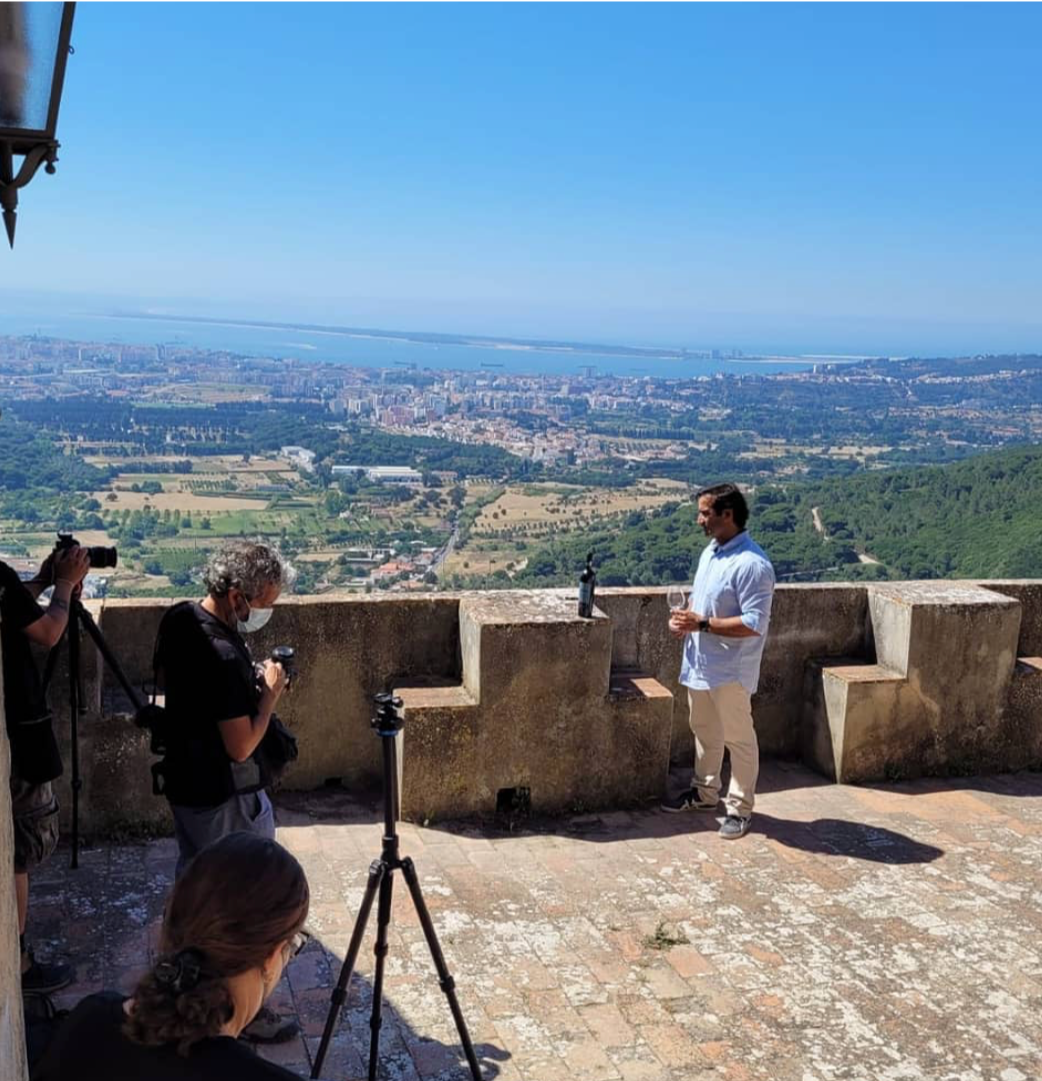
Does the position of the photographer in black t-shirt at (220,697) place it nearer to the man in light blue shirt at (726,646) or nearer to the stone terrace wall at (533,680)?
the stone terrace wall at (533,680)

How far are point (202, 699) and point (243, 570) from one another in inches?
16.7

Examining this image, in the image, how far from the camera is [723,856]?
5.39 meters

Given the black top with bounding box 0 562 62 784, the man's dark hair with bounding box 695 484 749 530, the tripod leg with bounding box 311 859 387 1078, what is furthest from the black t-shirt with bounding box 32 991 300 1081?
the man's dark hair with bounding box 695 484 749 530

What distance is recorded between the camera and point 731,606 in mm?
5633

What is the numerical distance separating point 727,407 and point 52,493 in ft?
165

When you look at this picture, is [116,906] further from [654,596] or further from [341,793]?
[654,596]

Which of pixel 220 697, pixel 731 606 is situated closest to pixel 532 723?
pixel 731 606

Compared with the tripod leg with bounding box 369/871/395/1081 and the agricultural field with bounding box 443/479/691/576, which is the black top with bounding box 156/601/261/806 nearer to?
the tripod leg with bounding box 369/871/395/1081

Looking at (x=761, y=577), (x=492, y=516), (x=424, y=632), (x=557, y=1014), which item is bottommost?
(x=492, y=516)

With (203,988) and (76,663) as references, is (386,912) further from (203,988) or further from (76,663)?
(76,663)

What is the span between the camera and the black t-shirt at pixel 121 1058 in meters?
1.76

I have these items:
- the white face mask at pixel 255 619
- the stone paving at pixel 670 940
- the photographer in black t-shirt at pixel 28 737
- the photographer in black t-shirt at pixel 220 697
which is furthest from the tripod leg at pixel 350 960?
the photographer in black t-shirt at pixel 28 737

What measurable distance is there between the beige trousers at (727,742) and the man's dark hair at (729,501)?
846mm

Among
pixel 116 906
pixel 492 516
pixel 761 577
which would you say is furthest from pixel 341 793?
pixel 492 516
